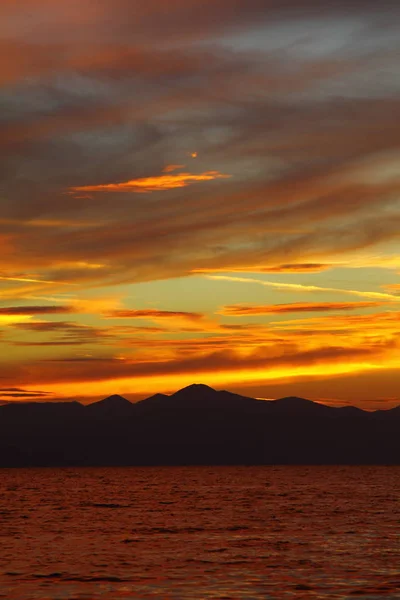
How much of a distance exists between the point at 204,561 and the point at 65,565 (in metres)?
8.92

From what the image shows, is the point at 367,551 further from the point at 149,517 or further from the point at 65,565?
the point at 149,517

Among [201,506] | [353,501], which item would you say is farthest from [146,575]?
[353,501]

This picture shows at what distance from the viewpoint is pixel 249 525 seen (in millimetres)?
91938

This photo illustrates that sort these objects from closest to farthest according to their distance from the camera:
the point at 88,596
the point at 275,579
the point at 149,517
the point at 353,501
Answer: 1. the point at 88,596
2. the point at 275,579
3. the point at 149,517
4. the point at 353,501

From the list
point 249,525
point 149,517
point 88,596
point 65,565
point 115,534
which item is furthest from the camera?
point 149,517

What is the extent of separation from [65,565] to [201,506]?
70.0 meters

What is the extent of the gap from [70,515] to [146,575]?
57.0 metres

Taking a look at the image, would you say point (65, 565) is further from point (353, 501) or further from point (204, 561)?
point (353, 501)

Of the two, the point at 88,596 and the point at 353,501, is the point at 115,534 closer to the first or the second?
the point at 88,596

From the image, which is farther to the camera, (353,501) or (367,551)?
(353,501)

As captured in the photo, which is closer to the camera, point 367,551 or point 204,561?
point 204,561

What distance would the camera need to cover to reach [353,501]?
457 ft

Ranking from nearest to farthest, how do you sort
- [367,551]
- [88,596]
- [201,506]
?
[88,596]
[367,551]
[201,506]

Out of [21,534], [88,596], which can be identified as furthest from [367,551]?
[21,534]
